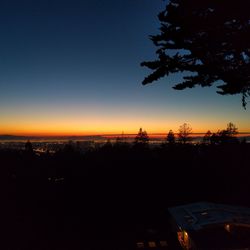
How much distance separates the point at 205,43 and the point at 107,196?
735 inches

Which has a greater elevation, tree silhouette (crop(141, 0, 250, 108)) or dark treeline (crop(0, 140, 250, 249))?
tree silhouette (crop(141, 0, 250, 108))

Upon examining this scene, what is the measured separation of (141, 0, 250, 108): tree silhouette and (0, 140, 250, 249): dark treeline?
1253 centimetres

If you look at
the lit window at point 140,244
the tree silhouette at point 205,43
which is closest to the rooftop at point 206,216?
the lit window at point 140,244

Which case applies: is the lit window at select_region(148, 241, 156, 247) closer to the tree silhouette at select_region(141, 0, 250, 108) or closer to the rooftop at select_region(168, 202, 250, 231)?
the rooftop at select_region(168, 202, 250, 231)

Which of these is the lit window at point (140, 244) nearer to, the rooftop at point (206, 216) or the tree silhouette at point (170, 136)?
the rooftop at point (206, 216)

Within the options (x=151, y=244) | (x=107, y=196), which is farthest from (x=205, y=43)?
(x=107, y=196)

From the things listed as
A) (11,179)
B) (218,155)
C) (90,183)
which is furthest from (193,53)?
(218,155)

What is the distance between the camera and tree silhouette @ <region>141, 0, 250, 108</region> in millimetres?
3766

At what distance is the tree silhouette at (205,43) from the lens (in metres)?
3.77

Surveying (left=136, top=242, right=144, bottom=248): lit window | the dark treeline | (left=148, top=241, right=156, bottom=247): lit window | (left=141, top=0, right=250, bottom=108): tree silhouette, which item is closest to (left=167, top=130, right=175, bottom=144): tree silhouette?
the dark treeline

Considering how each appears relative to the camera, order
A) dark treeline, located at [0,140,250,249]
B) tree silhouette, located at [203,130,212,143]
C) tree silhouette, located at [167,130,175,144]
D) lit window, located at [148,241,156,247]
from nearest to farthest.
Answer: lit window, located at [148,241,156,247], dark treeline, located at [0,140,250,249], tree silhouette, located at [203,130,212,143], tree silhouette, located at [167,130,175,144]

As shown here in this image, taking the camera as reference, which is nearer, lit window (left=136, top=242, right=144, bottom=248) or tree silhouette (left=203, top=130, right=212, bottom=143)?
lit window (left=136, top=242, right=144, bottom=248)

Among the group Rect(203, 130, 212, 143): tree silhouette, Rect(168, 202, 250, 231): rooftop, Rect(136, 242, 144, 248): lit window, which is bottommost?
Rect(136, 242, 144, 248): lit window

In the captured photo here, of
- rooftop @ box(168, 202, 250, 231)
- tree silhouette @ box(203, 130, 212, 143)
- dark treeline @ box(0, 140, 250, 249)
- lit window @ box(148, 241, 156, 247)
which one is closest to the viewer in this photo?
rooftop @ box(168, 202, 250, 231)
